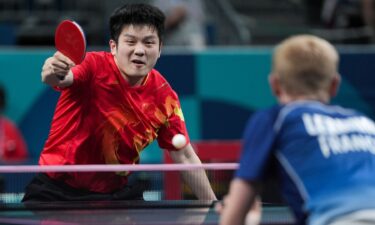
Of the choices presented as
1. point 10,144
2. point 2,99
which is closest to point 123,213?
point 10,144

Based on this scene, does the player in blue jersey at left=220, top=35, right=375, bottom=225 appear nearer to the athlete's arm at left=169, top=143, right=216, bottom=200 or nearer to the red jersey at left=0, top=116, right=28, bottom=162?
the athlete's arm at left=169, top=143, right=216, bottom=200

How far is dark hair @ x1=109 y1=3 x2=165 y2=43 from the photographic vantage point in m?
5.21

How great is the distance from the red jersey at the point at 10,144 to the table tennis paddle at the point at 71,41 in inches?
209

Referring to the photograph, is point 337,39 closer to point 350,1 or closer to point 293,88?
point 350,1

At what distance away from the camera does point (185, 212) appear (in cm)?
428

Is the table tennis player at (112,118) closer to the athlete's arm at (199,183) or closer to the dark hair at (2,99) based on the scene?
the athlete's arm at (199,183)

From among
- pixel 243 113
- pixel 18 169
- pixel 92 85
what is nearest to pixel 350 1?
pixel 243 113

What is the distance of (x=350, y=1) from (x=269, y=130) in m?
9.91

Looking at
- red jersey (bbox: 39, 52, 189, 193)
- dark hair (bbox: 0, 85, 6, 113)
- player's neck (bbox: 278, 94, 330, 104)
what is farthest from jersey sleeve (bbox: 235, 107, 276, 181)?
dark hair (bbox: 0, 85, 6, 113)

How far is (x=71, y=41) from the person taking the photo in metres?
4.68

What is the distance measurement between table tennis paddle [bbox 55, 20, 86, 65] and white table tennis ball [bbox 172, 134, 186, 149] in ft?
2.45

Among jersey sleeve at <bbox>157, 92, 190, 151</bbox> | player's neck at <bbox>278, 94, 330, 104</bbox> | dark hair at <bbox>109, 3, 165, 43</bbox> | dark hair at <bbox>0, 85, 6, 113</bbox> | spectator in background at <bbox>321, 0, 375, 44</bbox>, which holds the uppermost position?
spectator in background at <bbox>321, 0, 375, 44</bbox>

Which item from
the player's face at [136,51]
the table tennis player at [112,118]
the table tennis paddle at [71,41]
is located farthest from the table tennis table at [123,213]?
the player's face at [136,51]

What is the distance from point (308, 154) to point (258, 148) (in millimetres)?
170
